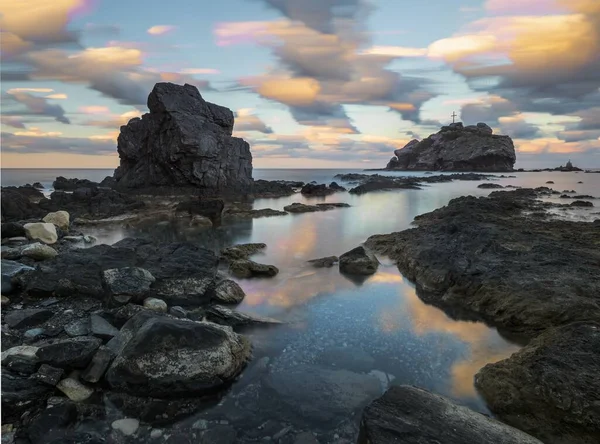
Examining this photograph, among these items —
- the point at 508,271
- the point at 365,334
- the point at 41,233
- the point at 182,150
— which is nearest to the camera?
the point at 365,334

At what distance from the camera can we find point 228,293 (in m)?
11.4

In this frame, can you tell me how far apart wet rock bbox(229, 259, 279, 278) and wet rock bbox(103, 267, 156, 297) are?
13.8 feet

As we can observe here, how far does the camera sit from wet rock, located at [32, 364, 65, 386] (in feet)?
19.9

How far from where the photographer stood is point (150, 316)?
26.9 ft

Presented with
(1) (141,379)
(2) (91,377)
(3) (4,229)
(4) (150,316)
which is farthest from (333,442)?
(3) (4,229)

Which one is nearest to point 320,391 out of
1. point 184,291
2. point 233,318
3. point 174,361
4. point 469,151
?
point 174,361

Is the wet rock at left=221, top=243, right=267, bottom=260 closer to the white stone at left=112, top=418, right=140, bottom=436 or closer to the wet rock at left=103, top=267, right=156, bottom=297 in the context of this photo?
the wet rock at left=103, top=267, right=156, bottom=297

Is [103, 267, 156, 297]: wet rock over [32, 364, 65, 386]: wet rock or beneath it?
over

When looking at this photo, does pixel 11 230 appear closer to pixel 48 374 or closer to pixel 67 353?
pixel 67 353

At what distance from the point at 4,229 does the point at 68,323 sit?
10352 mm

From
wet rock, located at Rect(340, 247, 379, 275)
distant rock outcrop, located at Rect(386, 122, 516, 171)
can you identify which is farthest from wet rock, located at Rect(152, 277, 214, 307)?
distant rock outcrop, located at Rect(386, 122, 516, 171)

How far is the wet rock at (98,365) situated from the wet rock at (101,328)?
1.00m

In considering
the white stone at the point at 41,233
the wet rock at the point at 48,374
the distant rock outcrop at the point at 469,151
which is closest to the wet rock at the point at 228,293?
the wet rock at the point at 48,374

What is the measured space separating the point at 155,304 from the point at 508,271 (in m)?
10.2
